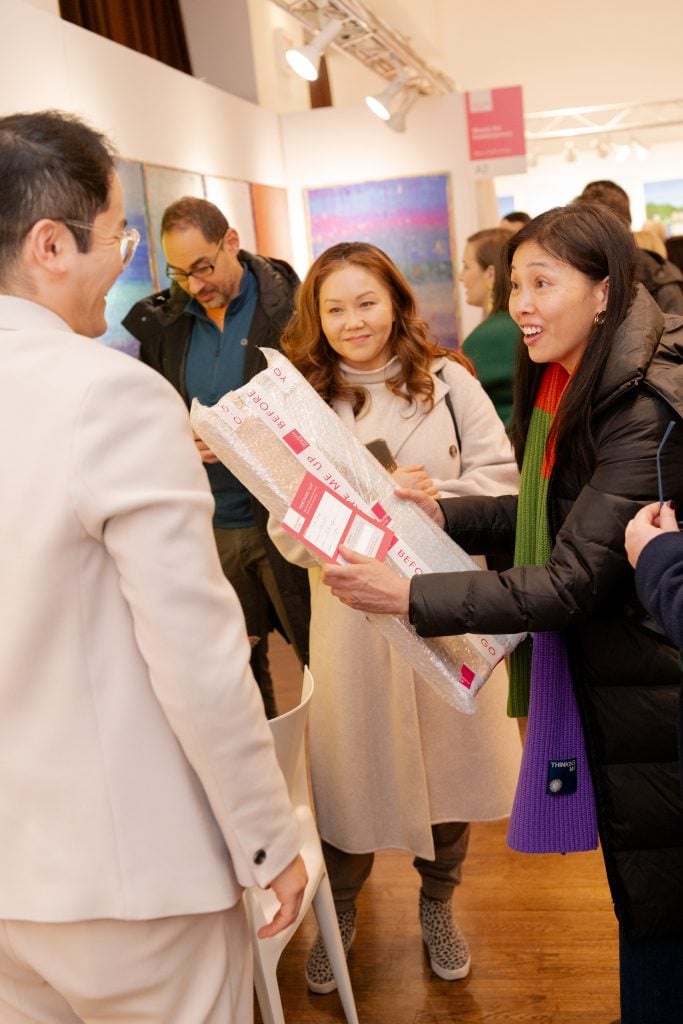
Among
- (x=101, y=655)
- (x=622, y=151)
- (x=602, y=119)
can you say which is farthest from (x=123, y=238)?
(x=622, y=151)

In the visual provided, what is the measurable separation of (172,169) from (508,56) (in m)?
7.75

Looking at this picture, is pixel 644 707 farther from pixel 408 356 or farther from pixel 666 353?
pixel 408 356

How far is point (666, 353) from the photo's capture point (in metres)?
1.92

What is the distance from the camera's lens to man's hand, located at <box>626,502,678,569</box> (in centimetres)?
166

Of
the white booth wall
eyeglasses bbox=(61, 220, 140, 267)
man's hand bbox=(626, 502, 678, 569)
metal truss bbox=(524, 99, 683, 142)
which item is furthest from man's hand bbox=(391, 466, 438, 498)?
metal truss bbox=(524, 99, 683, 142)

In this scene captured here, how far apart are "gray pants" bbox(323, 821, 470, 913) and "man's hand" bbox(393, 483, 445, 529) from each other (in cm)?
98

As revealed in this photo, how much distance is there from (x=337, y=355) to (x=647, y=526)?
1.36 metres

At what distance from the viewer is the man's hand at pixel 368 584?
6.32 ft

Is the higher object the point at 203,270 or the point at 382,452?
the point at 203,270

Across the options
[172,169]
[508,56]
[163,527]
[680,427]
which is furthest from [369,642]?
[508,56]

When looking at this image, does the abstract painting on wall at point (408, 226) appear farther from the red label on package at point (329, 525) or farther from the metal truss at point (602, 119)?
the red label on package at point (329, 525)

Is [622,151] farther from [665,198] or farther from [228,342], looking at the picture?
[228,342]

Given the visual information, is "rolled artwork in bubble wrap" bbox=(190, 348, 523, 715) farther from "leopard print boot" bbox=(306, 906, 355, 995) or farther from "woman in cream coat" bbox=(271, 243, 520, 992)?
"leopard print boot" bbox=(306, 906, 355, 995)

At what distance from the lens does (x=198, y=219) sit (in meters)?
3.57
